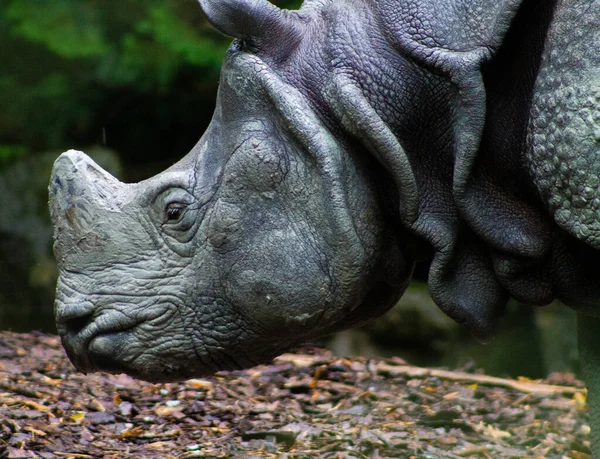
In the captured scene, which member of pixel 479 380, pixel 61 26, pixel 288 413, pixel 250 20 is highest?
pixel 61 26

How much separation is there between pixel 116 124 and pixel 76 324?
19.0ft

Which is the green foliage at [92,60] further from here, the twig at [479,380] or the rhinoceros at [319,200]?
the rhinoceros at [319,200]

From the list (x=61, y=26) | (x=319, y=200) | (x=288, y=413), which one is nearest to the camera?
(x=319, y=200)

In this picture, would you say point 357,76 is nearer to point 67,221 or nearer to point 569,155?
point 569,155

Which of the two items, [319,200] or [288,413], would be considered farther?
[288,413]

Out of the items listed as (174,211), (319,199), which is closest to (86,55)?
(174,211)

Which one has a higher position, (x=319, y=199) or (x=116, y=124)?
(x=116, y=124)

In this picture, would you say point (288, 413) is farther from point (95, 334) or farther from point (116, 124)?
point (116, 124)

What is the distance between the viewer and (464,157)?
292cm

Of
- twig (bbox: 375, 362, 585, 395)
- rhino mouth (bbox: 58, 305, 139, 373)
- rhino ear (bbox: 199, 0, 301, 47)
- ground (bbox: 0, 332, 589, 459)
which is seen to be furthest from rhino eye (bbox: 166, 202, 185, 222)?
twig (bbox: 375, 362, 585, 395)

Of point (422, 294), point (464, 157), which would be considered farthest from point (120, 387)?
point (422, 294)

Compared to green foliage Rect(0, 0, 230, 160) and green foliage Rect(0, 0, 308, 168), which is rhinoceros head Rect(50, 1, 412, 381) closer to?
green foliage Rect(0, 0, 308, 168)

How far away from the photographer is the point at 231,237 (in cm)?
305

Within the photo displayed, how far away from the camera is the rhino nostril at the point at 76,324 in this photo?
314cm
